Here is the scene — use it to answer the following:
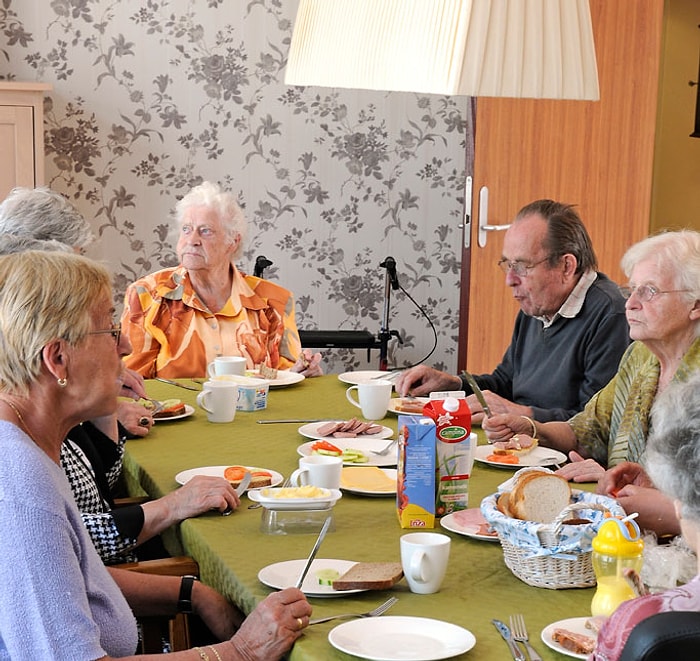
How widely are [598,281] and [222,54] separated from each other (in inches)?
107

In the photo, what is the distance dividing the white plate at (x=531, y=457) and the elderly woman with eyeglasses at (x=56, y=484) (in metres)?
0.86

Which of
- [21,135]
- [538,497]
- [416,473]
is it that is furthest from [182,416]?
[21,135]

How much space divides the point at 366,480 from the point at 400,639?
690 millimetres

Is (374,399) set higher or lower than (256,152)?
lower

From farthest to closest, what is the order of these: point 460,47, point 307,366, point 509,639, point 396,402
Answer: point 307,366
point 396,402
point 460,47
point 509,639

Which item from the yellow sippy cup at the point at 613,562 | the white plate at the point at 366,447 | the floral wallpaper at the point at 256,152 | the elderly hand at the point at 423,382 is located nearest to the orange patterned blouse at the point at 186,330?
the elderly hand at the point at 423,382

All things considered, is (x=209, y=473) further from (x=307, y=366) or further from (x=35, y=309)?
(x=307, y=366)

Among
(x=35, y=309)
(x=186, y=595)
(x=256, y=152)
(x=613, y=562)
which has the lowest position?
(x=186, y=595)

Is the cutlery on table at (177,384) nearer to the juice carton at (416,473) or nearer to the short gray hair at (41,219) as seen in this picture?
the short gray hair at (41,219)

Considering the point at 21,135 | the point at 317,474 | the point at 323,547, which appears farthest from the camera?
the point at 21,135

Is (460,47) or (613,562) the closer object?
(613,562)

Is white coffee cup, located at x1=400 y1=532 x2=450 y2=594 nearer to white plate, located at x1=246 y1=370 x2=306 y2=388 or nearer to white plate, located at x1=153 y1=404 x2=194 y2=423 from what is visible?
white plate, located at x1=153 y1=404 x2=194 y2=423

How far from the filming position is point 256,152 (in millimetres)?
5137

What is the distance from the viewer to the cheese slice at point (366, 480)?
6.31ft
